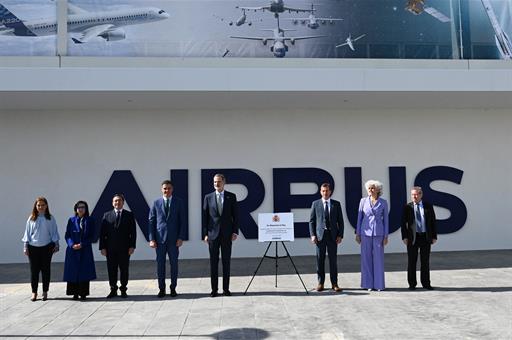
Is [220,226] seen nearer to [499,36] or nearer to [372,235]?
[372,235]

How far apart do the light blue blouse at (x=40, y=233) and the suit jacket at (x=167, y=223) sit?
1418mm

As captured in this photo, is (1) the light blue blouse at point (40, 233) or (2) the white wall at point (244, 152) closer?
(1) the light blue blouse at point (40, 233)

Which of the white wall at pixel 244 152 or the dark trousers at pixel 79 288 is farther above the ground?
the white wall at pixel 244 152

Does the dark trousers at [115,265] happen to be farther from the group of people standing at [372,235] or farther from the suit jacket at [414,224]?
the suit jacket at [414,224]

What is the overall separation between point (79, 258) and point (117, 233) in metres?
0.63

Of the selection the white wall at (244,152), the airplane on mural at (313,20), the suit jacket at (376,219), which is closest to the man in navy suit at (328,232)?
the suit jacket at (376,219)

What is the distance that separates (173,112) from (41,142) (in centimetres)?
311

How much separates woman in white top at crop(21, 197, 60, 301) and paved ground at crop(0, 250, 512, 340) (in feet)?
1.13

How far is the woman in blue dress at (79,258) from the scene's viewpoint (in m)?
6.79

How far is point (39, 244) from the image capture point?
22.1 feet

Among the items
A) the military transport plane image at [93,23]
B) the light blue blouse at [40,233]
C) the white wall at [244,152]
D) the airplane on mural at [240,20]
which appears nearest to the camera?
the light blue blouse at [40,233]

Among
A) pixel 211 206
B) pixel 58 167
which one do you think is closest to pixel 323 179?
pixel 211 206

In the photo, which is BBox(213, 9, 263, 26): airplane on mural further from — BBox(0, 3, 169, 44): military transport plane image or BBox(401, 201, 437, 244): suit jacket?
BBox(401, 201, 437, 244): suit jacket

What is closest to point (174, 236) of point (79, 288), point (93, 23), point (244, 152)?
point (79, 288)
